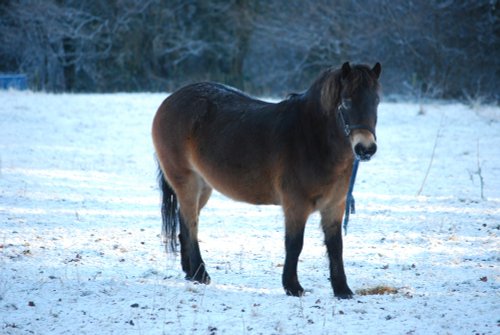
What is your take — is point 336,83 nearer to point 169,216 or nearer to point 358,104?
point 358,104

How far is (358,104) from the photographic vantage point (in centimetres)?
427

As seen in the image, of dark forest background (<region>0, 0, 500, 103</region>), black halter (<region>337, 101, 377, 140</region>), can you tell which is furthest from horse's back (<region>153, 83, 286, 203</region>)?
dark forest background (<region>0, 0, 500, 103</region>)

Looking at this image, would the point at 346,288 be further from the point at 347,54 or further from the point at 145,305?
the point at 347,54

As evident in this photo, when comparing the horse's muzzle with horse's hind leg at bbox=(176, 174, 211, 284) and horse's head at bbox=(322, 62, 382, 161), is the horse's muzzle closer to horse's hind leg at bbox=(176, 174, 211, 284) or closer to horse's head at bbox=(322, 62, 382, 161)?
horse's head at bbox=(322, 62, 382, 161)

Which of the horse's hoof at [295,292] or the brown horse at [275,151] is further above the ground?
the brown horse at [275,151]

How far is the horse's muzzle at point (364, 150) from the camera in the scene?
4098 millimetres

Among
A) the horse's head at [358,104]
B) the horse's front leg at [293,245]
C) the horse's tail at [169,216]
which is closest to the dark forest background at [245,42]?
the horse's tail at [169,216]

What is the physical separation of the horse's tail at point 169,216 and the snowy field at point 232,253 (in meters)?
0.28

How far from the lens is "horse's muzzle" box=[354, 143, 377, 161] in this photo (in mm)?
4098

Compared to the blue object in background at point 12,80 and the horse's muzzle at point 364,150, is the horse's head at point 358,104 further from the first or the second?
the blue object in background at point 12,80

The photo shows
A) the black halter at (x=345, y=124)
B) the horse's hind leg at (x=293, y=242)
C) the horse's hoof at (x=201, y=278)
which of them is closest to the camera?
the black halter at (x=345, y=124)

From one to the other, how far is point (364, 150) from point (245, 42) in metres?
26.0

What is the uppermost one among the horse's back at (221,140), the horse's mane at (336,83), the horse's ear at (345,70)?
the horse's ear at (345,70)

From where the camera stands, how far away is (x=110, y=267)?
18.5ft
